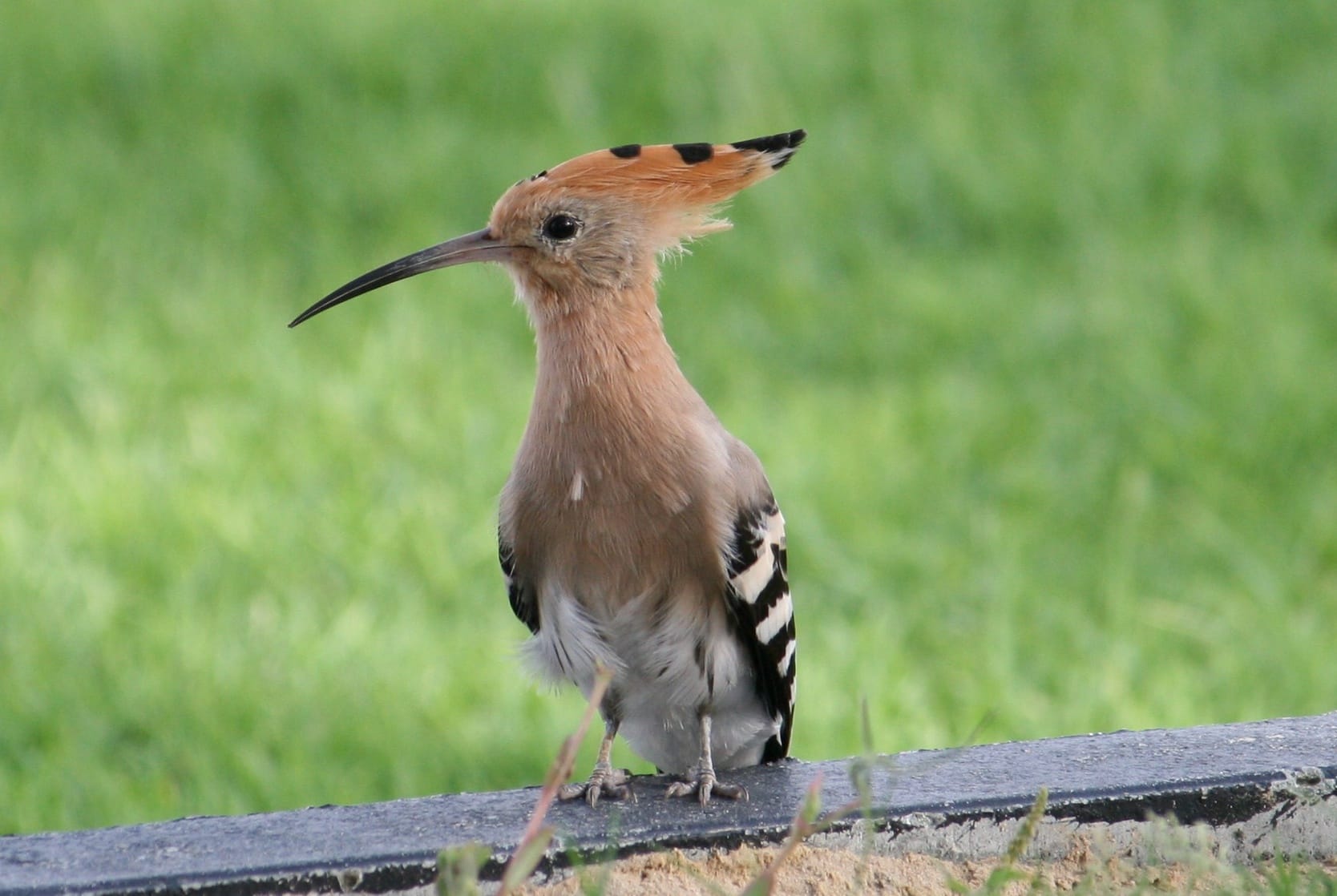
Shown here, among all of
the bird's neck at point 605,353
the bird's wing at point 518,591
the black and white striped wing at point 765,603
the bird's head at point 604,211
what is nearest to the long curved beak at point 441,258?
the bird's head at point 604,211

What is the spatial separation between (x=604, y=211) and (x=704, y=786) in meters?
0.72

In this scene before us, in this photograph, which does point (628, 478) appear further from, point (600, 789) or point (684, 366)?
point (684, 366)

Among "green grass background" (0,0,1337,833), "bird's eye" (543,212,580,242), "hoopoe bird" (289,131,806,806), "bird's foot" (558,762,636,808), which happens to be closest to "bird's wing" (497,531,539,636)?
"hoopoe bird" (289,131,806,806)

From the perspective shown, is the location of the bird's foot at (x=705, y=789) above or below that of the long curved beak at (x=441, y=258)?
below

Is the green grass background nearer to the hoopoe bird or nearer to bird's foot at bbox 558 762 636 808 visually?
the hoopoe bird

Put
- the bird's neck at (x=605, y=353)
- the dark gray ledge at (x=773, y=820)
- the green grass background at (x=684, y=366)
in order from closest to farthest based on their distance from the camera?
1. the dark gray ledge at (x=773, y=820)
2. the bird's neck at (x=605, y=353)
3. the green grass background at (x=684, y=366)

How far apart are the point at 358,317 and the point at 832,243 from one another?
4.89ft

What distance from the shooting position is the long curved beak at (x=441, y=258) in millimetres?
2305

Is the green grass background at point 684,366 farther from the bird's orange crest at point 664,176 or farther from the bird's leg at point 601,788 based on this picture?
the bird's orange crest at point 664,176

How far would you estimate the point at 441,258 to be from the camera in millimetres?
2334

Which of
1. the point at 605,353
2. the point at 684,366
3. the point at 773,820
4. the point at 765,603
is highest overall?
the point at 684,366

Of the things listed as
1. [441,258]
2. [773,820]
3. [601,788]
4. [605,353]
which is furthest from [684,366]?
[773,820]

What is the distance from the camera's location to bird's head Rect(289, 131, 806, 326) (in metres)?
2.26

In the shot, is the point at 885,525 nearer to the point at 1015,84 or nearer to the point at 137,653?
the point at 137,653
